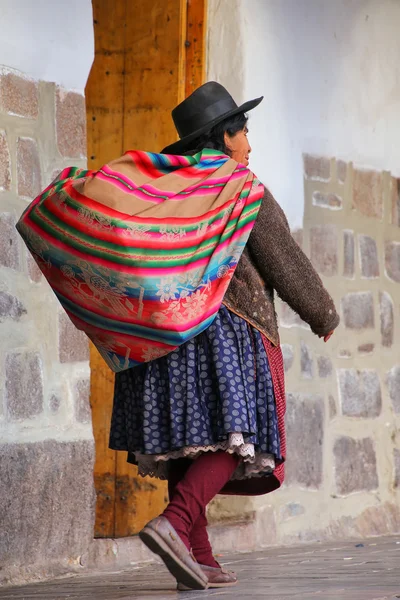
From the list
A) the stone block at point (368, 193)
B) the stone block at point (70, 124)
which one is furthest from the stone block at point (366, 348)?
the stone block at point (70, 124)

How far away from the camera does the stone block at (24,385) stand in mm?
4000

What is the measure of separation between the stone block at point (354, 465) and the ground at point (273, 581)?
2.47 ft

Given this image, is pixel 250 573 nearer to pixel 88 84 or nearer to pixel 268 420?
pixel 268 420

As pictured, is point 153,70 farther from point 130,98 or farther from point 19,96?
point 19,96

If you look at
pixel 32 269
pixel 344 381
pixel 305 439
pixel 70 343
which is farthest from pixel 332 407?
pixel 32 269

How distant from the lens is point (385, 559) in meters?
4.65

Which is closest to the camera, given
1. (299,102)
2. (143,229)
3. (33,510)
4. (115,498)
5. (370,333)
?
(143,229)

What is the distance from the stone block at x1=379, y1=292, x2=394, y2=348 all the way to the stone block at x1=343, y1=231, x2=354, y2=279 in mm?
290

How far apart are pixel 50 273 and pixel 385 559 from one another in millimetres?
2108

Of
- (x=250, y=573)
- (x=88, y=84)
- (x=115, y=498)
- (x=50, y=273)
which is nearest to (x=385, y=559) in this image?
(x=250, y=573)

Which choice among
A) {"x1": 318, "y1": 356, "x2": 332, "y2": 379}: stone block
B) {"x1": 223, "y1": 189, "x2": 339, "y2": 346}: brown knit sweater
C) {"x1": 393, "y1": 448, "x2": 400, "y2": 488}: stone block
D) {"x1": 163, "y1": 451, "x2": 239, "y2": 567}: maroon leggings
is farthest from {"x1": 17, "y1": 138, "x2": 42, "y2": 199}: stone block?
{"x1": 393, "y1": 448, "x2": 400, "y2": 488}: stone block

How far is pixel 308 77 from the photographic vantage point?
5.75 meters

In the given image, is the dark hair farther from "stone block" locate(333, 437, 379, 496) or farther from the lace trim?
"stone block" locate(333, 437, 379, 496)

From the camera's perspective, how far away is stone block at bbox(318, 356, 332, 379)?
5719 millimetres
